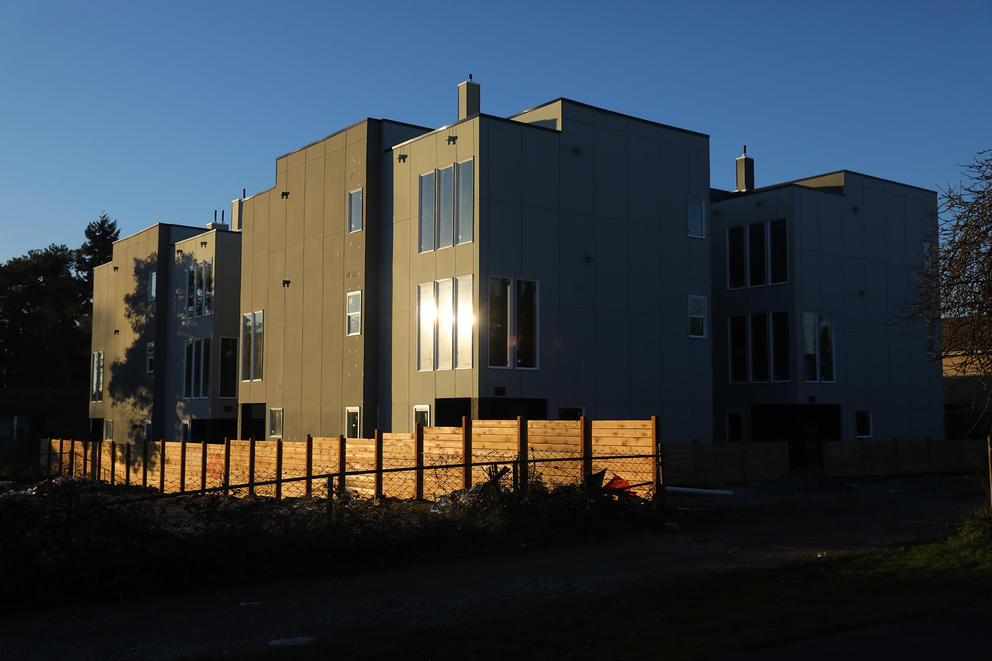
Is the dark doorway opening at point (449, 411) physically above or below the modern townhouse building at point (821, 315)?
below

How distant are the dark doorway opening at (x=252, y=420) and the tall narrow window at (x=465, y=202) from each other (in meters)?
13.6

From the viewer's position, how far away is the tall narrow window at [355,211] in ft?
94.6

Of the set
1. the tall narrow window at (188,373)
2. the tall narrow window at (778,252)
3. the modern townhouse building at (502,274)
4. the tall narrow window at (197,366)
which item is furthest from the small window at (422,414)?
the tall narrow window at (188,373)

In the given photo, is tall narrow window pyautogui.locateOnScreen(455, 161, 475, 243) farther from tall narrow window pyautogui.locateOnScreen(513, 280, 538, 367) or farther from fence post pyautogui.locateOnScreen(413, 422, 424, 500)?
fence post pyautogui.locateOnScreen(413, 422, 424, 500)

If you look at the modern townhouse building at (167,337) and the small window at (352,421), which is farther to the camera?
the modern townhouse building at (167,337)

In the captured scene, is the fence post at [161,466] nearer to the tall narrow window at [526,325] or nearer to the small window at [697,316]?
the tall narrow window at [526,325]

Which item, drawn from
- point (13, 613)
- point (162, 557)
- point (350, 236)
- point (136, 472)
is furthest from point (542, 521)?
point (136, 472)

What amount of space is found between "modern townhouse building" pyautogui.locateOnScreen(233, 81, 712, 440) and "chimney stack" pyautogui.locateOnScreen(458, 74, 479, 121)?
79 mm

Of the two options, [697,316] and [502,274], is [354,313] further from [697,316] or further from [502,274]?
[697,316]

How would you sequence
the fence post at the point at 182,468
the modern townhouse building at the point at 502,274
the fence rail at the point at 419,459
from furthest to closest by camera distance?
the fence post at the point at 182,468
the modern townhouse building at the point at 502,274
the fence rail at the point at 419,459

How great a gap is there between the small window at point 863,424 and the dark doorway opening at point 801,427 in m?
1.02

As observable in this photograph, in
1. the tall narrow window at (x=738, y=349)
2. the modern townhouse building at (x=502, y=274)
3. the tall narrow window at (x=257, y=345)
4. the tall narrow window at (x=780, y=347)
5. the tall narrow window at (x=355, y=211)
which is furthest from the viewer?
the tall narrow window at (x=257, y=345)

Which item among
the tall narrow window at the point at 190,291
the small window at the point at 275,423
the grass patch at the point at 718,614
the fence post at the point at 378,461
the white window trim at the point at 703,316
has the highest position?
the tall narrow window at the point at 190,291

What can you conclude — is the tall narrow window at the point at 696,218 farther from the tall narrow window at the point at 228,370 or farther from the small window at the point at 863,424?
the tall narrow window at the point at 228,370
